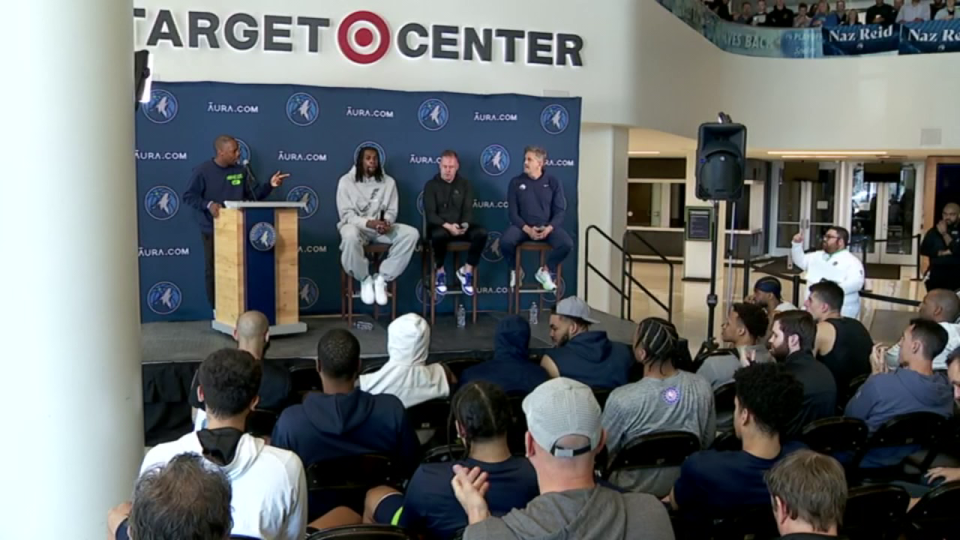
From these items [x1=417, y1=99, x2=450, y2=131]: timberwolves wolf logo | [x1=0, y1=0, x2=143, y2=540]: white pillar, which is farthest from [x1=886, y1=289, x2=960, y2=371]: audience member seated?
[x1=0, y1=0, x2=143, y2=540]: white pillar

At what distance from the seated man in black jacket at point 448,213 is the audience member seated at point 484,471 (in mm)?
4669

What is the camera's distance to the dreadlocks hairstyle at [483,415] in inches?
103

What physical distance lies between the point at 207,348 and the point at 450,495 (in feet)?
13.1

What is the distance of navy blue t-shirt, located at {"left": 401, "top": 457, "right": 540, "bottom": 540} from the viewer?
2.57 metres

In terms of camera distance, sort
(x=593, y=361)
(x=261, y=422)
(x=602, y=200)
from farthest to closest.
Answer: (x=602, y=200) → (x=593, y=361) → (x=261, y=422)

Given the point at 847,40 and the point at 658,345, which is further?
the point at 847,40

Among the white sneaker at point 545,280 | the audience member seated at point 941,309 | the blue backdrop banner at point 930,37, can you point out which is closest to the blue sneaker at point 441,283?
the white sneaker at point 545,280

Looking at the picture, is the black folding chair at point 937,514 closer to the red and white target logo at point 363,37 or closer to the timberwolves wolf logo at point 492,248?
the timberwolves wolf logo at point 492,248

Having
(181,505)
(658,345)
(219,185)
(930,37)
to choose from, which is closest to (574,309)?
(658,345)

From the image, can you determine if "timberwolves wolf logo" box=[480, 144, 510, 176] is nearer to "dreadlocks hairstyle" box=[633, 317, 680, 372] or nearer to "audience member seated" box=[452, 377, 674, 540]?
"dreadlocks hairstyle" box=[633, 317, 680, 372]

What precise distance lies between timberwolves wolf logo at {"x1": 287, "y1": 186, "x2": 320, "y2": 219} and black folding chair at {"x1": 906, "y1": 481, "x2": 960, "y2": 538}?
5706 mm

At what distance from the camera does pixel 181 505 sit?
161 centimetres

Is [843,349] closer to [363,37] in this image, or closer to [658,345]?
[658,345]

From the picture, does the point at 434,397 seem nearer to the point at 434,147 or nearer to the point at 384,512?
the point at 384,512
